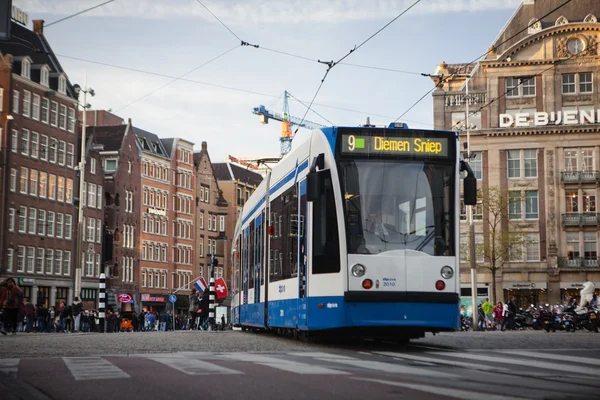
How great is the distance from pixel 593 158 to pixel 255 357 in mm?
61170

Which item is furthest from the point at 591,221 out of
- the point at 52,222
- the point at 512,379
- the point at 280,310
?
the point at 512,379

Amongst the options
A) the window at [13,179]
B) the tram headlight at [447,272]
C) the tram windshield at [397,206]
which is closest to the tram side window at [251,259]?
the tram windshield at [397,206]

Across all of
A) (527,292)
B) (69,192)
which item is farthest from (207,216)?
(527,292)

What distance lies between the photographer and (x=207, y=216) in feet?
365

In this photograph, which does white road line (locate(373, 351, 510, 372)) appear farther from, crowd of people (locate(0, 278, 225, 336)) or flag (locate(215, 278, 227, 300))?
flag (locate(215, 278, 227, 300))

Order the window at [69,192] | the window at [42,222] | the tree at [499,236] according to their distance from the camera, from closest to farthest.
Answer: the tree at [499,236], the window at [42,222], the window at [69,192]

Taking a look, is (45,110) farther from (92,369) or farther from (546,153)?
(92,369)

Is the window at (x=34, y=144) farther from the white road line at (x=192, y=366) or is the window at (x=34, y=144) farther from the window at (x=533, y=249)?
the white road line at (x=192, y=366)

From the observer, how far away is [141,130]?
99.4 m

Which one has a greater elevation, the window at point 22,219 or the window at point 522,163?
the window at point 522,163

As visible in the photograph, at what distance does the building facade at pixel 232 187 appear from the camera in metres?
120

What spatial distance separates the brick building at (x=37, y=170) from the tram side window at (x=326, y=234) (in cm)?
5242

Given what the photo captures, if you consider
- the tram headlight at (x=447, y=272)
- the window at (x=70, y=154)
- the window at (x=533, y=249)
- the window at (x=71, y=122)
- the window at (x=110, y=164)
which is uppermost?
the window at (x=71, y=122)

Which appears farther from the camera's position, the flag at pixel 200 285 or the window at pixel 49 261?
the window at pixel 49 261
